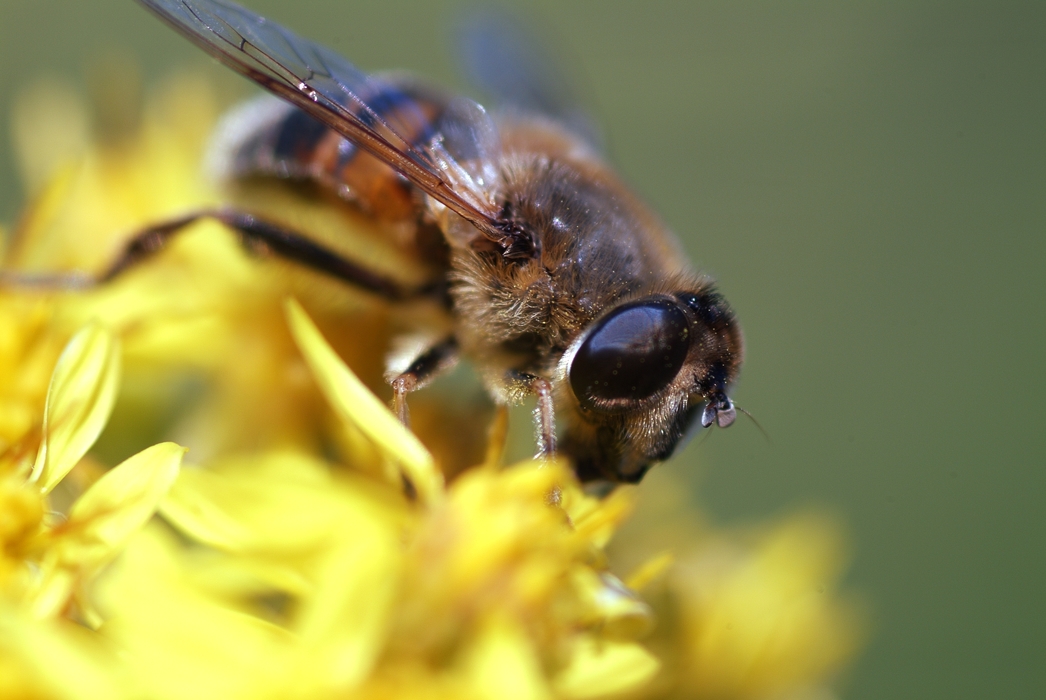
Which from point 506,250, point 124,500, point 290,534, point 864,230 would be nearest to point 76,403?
point 124,500

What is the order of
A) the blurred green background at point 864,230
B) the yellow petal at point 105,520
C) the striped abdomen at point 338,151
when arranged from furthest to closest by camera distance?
the blurred green background at point 864,230 < the striped abdomen at point 338,151 < the yellow petal at point 105,520

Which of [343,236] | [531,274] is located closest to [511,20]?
[343,236]

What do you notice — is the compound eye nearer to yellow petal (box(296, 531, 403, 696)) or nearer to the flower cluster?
the flower cluster

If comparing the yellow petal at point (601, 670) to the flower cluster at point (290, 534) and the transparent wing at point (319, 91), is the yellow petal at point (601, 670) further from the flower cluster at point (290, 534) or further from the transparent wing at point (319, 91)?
the transparent wing at point (319, 91)

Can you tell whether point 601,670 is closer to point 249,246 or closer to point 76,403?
point 76,403

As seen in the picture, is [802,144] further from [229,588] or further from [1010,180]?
[229,588]

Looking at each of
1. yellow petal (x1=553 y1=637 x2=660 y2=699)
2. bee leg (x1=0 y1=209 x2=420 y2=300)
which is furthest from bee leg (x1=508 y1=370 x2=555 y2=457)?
bee leg (x1=0 y1=209 x2=420 y2=300)

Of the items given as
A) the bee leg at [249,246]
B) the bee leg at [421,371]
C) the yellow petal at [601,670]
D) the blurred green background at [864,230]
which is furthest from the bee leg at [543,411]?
the blurred green background at [864,230]
